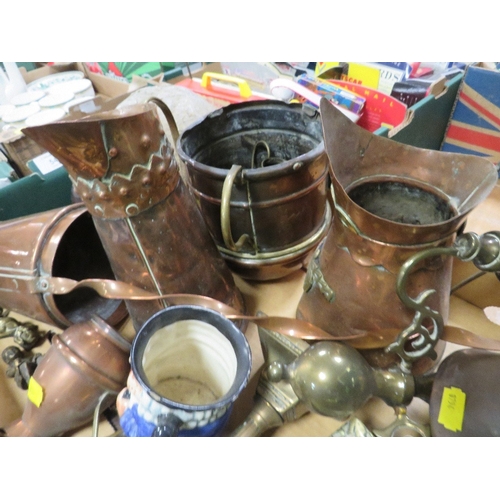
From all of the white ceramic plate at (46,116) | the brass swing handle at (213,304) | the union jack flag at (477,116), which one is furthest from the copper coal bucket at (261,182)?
the white ceramic plate at (46,116)

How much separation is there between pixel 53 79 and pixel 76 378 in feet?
5.50

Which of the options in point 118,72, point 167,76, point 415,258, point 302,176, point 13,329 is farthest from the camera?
point 118,72

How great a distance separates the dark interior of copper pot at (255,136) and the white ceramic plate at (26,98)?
3.83 feet

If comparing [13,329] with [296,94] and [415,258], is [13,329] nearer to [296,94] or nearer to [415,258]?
[415,258]

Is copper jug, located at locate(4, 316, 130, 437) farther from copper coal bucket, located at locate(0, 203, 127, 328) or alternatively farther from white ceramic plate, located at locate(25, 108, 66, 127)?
white ceramic plate, located at locate(25, 108, 66, 127)

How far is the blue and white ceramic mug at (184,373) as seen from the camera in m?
0.54

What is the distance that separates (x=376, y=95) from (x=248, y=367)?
1097mm

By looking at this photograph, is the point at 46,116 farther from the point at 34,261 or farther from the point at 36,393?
the point at 36,393

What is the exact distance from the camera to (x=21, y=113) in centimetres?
157

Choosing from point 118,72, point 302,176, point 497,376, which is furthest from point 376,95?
point 118,72

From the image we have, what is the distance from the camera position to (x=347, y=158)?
0.65m

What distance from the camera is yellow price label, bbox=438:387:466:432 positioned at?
0.59m

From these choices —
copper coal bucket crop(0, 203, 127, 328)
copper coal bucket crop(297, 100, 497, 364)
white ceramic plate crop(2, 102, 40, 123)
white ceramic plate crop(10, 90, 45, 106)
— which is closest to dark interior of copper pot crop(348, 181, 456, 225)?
copper coal bucket crop(297, 100, 497, 364)

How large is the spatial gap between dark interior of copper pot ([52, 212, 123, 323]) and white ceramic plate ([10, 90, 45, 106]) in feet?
3.34
